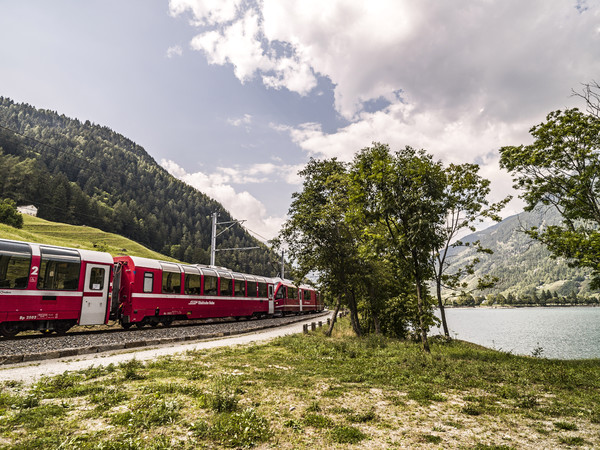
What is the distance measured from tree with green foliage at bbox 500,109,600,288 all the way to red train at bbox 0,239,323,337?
463 inches

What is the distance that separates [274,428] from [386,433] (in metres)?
1.44

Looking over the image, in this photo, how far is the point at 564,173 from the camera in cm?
1566

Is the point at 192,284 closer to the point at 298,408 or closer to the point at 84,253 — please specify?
the point at 84,253

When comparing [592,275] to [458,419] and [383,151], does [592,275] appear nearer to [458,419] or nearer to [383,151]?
[383,151]

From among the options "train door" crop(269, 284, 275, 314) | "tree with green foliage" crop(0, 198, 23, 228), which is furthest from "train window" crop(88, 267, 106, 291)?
"tree with green foliage" crop(0, 198, 23, 228)

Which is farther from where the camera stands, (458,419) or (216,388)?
(216,388)

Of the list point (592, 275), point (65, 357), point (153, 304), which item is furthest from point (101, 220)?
point (592, 275)

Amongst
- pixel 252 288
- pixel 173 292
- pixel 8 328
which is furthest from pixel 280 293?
pixel 8 328

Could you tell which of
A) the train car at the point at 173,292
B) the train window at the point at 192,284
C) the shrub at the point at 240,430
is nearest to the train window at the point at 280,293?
the train car at the point at 173,292

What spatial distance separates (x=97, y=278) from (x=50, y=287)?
196 centimetres

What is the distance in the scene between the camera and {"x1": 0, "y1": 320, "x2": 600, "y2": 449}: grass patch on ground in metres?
4.07

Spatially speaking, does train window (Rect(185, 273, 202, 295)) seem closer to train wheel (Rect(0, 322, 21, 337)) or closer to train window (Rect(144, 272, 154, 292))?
train window (Rect(144, 272, 154, 292))

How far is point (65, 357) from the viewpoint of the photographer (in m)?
9.88

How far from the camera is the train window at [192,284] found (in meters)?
20.5
